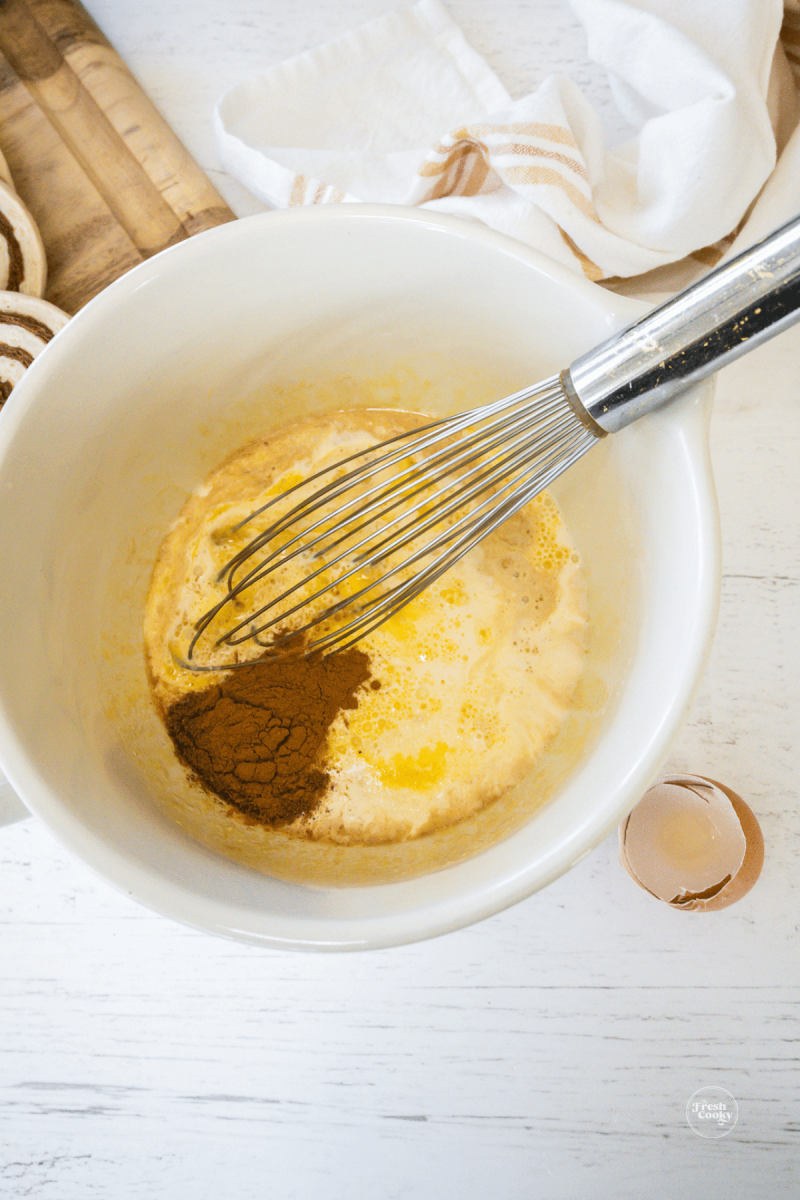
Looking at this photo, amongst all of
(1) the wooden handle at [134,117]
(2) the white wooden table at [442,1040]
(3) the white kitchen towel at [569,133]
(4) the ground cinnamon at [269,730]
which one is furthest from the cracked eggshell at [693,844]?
(1) the wooden handle at [134,117]

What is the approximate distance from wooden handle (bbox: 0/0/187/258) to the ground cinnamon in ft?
1.11

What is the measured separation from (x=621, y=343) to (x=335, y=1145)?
557mm

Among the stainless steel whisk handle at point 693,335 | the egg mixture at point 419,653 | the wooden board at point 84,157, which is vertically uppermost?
the wooden board at point 84,157

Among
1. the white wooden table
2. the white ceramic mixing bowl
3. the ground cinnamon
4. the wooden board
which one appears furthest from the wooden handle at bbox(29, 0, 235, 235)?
the white wooden table

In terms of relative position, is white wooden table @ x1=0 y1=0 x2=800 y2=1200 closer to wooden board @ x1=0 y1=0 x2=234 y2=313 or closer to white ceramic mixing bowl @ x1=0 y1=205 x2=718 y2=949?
white ceramic mixing bowl @ x1=0 y1=205 x2=718 y2=949

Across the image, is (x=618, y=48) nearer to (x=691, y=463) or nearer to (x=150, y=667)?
(x=691, y=463)

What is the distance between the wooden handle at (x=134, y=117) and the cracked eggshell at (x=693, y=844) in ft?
1.77

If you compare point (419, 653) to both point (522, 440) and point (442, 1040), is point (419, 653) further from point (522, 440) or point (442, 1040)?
point (442, 1040)

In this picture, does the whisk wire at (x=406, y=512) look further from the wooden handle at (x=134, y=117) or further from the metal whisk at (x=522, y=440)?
the wooden handle at (x=134, y=117)

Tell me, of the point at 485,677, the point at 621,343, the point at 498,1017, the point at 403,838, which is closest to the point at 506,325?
the point at 621,343

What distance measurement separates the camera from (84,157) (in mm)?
566

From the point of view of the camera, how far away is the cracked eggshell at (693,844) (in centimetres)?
50

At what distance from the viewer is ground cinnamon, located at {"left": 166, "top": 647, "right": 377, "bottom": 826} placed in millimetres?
476

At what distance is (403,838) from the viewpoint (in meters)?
0.50
